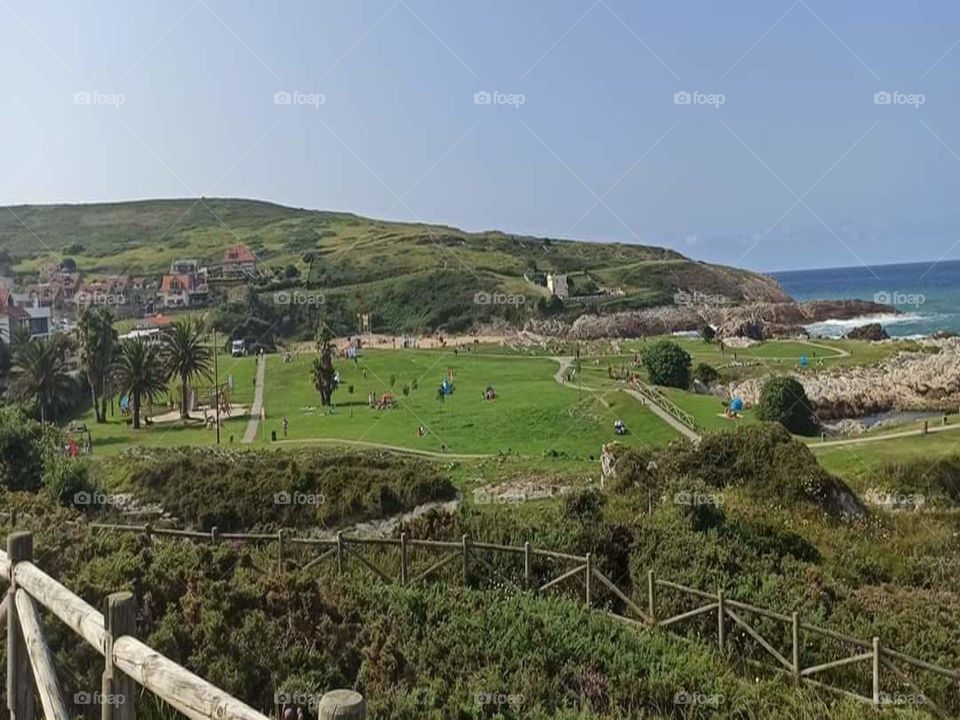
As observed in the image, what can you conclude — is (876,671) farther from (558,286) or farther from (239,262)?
(239,262)

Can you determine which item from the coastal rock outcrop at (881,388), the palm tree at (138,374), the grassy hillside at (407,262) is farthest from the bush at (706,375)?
the palm tree at (138,374)

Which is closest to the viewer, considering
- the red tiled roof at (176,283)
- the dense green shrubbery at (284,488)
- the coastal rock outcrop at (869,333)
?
the dense green shrubbery at (284,488)

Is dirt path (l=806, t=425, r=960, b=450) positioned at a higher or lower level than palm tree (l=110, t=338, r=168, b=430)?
lower

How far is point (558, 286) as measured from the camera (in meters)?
29.4

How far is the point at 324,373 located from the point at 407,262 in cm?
1134

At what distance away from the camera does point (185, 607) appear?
6.34 meters

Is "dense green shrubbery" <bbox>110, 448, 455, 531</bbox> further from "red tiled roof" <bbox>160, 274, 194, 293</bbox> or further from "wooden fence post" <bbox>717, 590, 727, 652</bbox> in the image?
"red tiled roof" <bbox>160, 274, 194, 293</bbox>

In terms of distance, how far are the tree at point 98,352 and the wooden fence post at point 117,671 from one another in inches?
810

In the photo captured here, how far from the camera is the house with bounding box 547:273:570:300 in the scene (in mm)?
28442

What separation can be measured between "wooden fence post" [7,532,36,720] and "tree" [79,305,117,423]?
63.9 feet

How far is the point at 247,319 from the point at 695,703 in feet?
70.7

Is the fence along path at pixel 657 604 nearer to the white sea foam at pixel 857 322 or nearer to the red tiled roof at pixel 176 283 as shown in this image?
the red tiled roof at pixel 176 283

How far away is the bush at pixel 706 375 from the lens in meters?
21.7

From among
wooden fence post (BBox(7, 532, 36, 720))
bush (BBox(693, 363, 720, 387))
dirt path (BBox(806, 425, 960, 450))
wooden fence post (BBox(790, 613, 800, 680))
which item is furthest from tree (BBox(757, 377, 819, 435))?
wooden fence post (BBox(7, 532, 36, 720))
